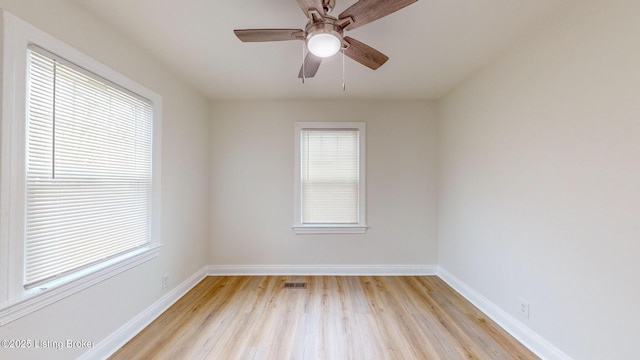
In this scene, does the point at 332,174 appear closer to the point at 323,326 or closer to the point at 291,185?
the point at 291,185

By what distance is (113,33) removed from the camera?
6.68 feet

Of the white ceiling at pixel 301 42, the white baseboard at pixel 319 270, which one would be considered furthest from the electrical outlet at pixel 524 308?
the white ceiling at pixel 301 42

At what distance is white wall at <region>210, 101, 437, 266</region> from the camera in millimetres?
3721

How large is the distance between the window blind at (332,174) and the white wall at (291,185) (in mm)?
208

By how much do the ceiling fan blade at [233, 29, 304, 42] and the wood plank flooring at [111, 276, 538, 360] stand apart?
228 centimetres

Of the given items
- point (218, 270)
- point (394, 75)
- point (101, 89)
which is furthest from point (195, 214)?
point (394, 75)

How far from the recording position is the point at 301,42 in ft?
7.36

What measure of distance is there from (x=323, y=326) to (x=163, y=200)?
2.00m

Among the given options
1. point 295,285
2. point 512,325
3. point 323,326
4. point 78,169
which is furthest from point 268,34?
point 512,325

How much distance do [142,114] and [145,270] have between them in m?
1.42

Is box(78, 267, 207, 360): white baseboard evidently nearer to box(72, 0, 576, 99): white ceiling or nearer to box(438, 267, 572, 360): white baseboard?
box(72, 0, 576, 99): white ceiling

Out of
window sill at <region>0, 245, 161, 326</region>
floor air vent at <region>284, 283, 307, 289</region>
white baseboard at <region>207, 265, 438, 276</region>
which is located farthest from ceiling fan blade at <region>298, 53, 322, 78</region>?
white baseboard at <region>207, 265, 438, 276</region>

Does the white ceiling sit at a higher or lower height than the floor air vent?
higher

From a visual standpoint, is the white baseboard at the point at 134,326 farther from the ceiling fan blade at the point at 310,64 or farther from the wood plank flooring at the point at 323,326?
the ceiling fan blade at the point at 310,64
